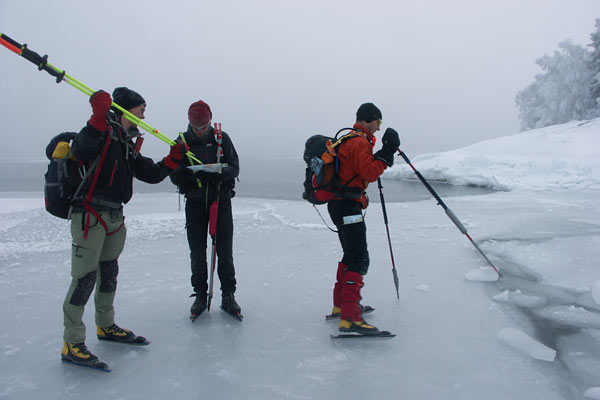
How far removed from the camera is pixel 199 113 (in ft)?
10.3

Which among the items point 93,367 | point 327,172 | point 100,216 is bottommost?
point 93,367

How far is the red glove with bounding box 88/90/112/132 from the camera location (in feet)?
7.36

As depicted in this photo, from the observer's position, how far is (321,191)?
3010 mm

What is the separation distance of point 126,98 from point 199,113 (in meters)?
0.61

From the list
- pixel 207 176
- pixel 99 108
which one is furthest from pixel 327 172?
pixel 99 108

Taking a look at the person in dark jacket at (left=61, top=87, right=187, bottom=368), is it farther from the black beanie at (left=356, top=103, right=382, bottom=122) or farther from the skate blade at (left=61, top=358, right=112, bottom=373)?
the black beanie at (left=356, top=103, right=382, bottom=122)

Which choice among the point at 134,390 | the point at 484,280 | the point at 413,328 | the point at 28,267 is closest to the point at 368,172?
the point at 413,328

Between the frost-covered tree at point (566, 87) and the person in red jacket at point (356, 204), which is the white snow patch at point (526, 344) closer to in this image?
the person in red jacket at point (356, 204)

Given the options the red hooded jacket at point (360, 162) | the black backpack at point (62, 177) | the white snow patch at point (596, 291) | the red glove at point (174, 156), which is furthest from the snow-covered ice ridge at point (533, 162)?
the black backpack at point (62, 177)

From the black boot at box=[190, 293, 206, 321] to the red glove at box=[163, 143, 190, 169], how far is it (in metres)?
1.32

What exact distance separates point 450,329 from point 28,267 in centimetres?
550

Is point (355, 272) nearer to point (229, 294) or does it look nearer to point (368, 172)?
point (368, 172)

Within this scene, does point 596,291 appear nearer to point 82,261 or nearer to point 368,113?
point 368,113

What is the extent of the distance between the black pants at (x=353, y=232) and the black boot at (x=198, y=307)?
149 cm
